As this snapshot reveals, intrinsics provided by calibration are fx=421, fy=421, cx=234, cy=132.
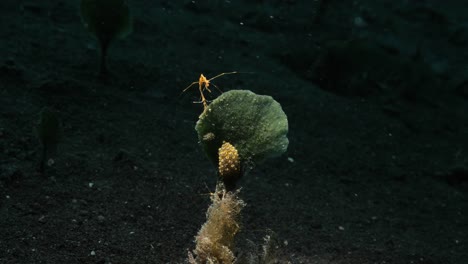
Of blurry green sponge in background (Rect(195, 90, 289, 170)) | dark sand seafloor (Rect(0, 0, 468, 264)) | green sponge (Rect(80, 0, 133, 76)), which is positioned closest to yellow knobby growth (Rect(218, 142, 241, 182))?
blurry green sponge in background (Rect(195, 90, 289, 170))

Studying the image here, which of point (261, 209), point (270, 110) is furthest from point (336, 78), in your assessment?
point (270, 110)

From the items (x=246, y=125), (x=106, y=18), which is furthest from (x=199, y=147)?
(x=246, y=125)

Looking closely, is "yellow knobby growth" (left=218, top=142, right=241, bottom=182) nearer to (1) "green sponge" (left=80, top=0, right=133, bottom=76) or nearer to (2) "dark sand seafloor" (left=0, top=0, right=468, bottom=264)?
(2) "dark sand seafloor" (left=0, top=0, right=468, bottom=264)

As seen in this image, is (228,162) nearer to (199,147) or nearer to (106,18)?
(199,147)

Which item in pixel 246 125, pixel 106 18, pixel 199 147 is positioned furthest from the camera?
pixel 106 18

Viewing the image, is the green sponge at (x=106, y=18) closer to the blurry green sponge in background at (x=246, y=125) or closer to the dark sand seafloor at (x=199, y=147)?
the dark sand seafloor at (x=199, y=147)

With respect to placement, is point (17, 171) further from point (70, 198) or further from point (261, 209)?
point (261, 209)
